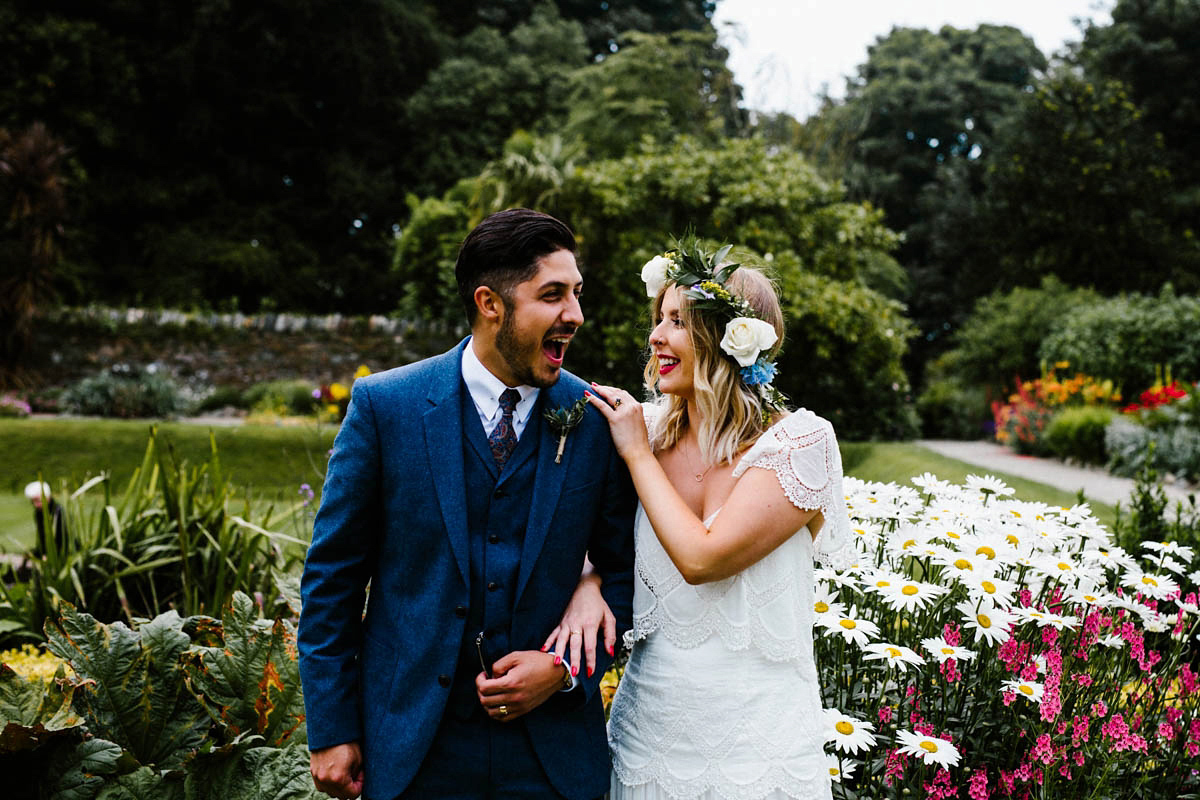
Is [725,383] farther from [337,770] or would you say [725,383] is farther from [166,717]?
[166,717]

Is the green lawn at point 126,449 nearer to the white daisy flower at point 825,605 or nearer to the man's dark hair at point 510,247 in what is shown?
the white daisy flower at point 825,605

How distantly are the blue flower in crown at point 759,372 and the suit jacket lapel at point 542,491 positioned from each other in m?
0.44

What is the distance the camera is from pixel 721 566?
69.6 inches

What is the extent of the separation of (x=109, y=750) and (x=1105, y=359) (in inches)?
566

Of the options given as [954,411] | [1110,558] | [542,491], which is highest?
[542,491]

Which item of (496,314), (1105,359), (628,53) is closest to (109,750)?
(496,314)

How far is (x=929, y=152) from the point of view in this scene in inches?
1143

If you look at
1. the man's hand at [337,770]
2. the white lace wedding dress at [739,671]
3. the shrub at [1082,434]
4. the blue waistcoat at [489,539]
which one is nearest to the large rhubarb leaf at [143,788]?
the man's hand at [337,770]

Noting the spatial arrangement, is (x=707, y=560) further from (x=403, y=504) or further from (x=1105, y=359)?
(x=1105, y=359)

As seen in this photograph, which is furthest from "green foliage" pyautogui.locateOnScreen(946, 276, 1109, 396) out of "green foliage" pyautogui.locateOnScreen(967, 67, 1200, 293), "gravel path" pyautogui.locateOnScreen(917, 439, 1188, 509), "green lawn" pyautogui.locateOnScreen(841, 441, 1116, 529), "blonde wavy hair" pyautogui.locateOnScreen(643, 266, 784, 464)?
"blonde wavy hair" pyautogui.locateOnScreen(643, 266, 784, 464)

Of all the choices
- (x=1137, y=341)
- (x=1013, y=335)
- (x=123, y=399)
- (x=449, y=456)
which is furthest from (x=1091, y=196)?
(x=449, y=456)

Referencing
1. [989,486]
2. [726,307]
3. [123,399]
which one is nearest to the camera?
[726,307]

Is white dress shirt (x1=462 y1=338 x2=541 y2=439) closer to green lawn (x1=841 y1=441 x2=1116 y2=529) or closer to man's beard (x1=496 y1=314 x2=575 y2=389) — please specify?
man's beard (x1=496 y1=314 x2=575 y2=389)

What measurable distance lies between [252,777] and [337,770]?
2.59ft
